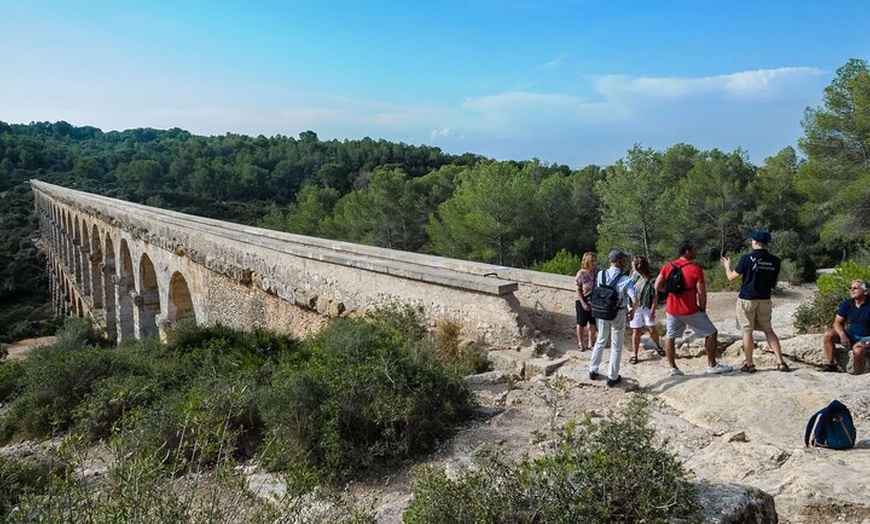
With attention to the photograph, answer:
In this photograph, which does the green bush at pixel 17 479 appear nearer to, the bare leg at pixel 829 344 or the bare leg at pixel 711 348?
the bare leg at pixel 711 348

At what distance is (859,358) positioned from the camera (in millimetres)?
4281

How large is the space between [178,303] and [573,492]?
1212 cm

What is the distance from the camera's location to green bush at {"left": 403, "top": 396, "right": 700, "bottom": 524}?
2.12 m

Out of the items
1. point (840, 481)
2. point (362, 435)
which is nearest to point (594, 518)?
point (840, 481)

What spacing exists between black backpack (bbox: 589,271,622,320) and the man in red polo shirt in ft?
1.32

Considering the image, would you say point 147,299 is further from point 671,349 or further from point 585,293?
point 671,349

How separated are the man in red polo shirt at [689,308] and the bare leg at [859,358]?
37.5 inches

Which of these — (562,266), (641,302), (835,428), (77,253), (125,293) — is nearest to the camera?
(835,428)

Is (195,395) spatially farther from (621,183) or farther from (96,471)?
(621,183)

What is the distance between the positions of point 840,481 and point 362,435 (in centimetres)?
278

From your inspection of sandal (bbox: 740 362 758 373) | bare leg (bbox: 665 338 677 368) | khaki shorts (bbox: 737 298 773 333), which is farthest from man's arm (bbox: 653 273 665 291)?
sandal (bbox: 740 362 758 373)

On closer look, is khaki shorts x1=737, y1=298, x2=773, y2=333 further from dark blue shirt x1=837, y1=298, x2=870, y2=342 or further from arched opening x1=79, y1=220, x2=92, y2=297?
arched opening x1=79, y1=220, x2=92, y2=297

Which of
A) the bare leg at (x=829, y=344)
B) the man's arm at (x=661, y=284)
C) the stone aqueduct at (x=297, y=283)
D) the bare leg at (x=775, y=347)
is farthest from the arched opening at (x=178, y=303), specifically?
the bare leg at (x=829, y=344)

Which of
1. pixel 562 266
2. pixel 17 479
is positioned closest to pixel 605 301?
pixel 17 479
